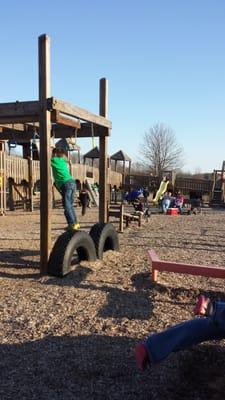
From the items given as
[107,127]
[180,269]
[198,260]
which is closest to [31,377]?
[180,269]

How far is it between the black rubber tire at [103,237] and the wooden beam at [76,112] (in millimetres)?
1881

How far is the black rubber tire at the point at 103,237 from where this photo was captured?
26.3 feet

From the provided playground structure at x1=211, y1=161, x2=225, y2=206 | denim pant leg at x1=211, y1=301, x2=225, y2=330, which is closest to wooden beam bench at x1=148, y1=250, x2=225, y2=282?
denim pant leg at x1=211, y1=301, x2=225, y2=330

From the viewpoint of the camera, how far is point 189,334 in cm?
346

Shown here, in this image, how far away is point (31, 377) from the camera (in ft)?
11.7

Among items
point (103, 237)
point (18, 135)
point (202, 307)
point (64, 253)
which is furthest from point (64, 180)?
point (202, 307)

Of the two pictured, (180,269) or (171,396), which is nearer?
(171,396)

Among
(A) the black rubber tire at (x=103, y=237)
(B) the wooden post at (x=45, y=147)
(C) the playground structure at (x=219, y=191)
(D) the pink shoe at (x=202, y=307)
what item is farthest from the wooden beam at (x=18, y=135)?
(C) the playground structure at (x=219, y=191)

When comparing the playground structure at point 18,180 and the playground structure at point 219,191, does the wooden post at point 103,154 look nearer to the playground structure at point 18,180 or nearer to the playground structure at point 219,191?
the playground structure at point 18,180

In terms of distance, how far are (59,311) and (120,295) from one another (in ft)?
3.15

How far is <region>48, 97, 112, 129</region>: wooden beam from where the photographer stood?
684 cm

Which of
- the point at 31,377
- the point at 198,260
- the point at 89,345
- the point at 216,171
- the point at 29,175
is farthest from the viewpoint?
the point at 216,171

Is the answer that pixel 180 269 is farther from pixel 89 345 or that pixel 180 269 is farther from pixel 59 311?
pixel 89 345

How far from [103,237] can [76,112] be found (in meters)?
2.17
